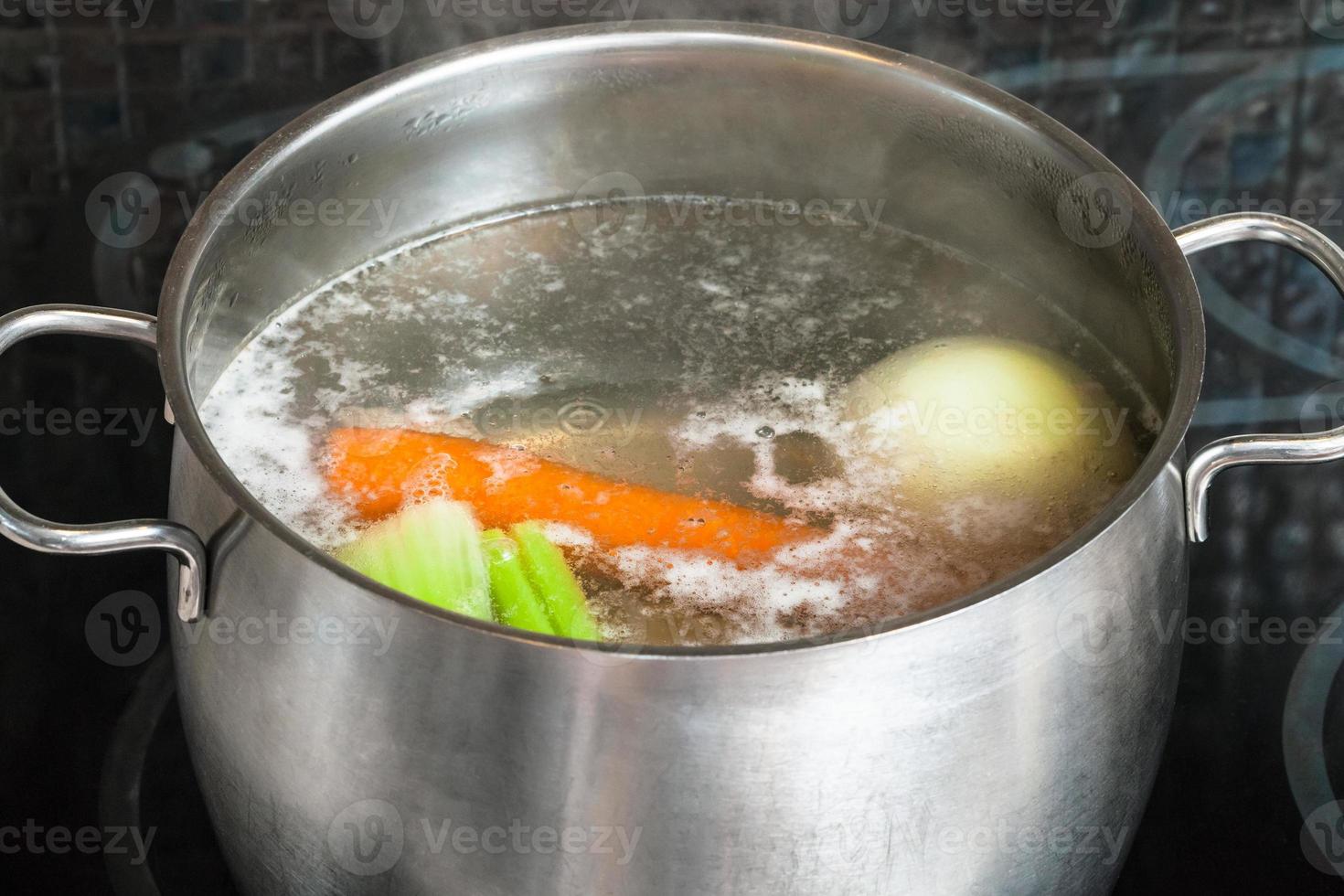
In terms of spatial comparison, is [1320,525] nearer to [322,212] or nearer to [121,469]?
[322,212]

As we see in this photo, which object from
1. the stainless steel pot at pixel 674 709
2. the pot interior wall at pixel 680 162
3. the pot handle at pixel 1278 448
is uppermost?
the pot interior wall at pixel 680 162

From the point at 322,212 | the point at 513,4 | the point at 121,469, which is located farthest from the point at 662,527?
the point at 513,4

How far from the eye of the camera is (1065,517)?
89 cm

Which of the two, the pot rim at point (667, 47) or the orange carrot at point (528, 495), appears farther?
the orange carrot at point (528, 495)

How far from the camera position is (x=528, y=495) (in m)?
0.90

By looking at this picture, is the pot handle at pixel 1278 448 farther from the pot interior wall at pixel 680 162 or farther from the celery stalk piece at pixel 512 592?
the celery stalk piece at pixel 512 592

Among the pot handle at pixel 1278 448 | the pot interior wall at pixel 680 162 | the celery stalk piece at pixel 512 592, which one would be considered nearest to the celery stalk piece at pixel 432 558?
the celery stalk piece at pixel 512 592

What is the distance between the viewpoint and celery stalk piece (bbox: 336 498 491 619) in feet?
2.51

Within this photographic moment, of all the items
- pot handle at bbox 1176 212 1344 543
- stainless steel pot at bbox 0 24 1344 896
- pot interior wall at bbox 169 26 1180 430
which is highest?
pot interior wall at bbox 169 26 1180 430

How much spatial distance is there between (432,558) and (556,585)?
7cm

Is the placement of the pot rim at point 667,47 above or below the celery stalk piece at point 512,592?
above

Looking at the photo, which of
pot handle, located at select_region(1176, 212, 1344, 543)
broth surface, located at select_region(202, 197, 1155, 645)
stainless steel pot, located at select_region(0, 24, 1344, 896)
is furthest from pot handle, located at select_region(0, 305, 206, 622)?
pot handle, located at select_region(1176, 212, 1344, 543)

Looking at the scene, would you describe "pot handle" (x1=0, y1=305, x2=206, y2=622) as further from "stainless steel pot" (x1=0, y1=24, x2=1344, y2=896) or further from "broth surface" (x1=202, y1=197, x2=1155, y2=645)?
"broth surface" (x1=202, y1=197, x2=1155, y2=645)

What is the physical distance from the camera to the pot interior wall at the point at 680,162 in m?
0.93
